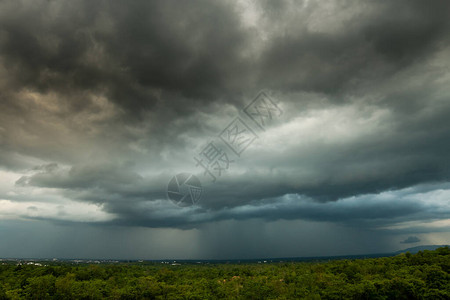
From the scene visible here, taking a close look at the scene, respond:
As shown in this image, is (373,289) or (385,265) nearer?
(373,289)

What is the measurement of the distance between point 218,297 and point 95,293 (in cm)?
2123

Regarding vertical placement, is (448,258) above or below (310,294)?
above

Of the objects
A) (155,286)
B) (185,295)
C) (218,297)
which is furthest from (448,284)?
(155,286)

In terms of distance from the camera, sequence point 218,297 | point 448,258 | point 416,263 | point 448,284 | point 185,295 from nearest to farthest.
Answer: point 448,284
point 185,295
point 218,297
point 448,258
point 416,263

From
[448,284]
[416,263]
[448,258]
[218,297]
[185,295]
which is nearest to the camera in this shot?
[448,284]

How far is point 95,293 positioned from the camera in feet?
160

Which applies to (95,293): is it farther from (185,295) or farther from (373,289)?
(373,289)

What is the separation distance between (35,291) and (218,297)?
107 ft

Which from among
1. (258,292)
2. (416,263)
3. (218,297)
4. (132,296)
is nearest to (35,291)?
(132,296)

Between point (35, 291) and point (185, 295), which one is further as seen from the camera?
point (35, 291)

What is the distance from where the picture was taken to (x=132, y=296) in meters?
49.8

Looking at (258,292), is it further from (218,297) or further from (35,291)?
(35,291)

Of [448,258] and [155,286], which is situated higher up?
[448,258]

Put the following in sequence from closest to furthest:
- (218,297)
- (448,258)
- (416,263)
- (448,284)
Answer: (448,284), (218,297), (448,258), (416,263)
